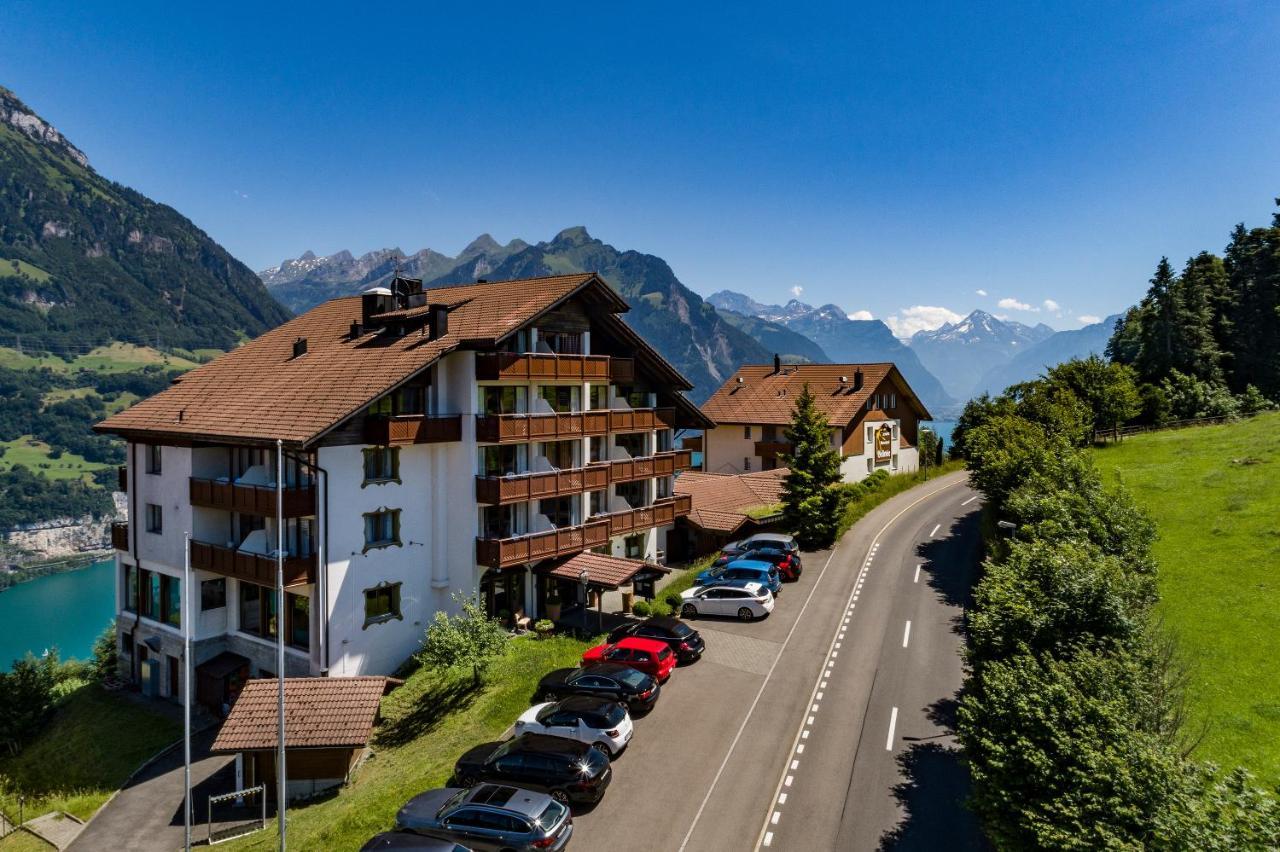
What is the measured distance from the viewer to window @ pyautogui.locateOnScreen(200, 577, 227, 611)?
3472 centimetres

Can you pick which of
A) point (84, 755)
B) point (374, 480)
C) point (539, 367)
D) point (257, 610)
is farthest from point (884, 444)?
point (84, 755)

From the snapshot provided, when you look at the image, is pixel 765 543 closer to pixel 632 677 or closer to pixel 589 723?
pixel 632 677

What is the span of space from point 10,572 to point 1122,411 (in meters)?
217

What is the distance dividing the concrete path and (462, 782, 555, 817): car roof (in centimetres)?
1210

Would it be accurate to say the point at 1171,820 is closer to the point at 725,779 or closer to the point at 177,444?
the point at 725,779

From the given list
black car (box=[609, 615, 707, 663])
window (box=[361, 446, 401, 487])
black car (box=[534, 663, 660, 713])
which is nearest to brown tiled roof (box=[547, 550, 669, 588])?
black car (box=[609, 615, 707, 663])

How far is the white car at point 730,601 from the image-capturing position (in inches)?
1430

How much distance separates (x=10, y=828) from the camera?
93.6 feet

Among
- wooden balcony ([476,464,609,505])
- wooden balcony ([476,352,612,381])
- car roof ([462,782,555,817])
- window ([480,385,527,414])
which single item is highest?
wooden balcony ([476,352,612,381])

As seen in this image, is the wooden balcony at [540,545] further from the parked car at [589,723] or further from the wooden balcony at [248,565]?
the parked car at [589,723]

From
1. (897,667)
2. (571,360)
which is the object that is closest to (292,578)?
(571,360)

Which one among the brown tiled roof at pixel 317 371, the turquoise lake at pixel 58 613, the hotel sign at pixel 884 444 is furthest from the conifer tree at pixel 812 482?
the turquoise lake at pixel 58 613

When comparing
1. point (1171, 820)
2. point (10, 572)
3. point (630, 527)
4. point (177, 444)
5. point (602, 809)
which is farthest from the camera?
point (10, 572)

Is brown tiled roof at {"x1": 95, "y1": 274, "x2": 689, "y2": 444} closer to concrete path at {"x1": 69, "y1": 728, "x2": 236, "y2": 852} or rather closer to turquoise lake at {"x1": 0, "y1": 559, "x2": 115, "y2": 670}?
concrete path at {"x1": 69, "y1": 728, "x2": 236, "y2": 852}
